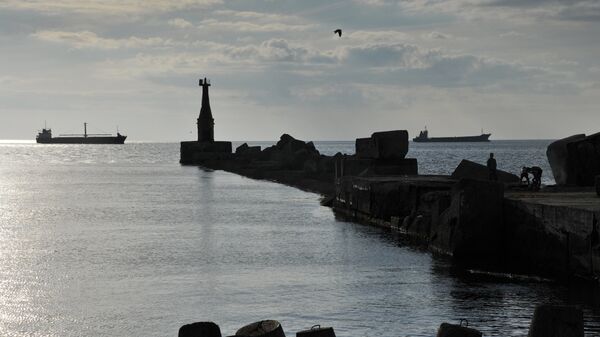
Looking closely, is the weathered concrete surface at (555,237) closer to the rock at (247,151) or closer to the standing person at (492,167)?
the standing person at (492,167)

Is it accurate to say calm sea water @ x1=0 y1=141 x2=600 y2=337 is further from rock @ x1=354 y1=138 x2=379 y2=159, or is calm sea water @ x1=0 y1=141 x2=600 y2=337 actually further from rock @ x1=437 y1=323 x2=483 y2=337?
rock @ x1=354 y1=138 x2=379 y2=159

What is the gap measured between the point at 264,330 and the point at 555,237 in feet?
31.4

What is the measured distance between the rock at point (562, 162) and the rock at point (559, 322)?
1856cm

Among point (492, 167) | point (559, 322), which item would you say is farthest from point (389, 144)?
point (559, 322)

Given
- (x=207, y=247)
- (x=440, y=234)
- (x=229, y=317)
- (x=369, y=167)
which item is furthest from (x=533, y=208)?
(x=369, y=167)

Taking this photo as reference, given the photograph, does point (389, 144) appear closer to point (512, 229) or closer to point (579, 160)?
point (579, 160)

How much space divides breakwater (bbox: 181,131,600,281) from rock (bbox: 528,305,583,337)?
671 cm

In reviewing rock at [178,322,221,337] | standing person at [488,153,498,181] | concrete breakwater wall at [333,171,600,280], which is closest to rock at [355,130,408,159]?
standing person at [488,153,498,181]

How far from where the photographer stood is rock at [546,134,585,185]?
26.8 metres

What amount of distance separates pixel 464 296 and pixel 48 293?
23.8 feet

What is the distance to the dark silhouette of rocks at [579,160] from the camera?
26375mm

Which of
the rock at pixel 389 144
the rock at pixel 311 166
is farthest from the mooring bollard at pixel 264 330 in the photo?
the rock at pixel 311 166

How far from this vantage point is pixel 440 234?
69.3ft

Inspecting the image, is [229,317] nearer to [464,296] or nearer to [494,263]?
[464,296]
